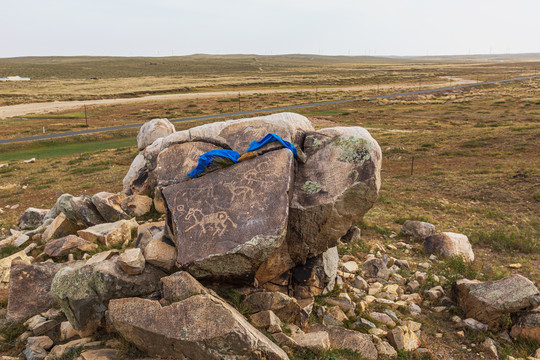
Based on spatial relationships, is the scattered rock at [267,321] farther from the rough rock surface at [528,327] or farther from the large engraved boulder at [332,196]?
the rough rock surface at [528,327]

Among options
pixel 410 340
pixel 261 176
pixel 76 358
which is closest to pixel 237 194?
pixel 261 176

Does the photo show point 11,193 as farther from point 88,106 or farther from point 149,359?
point 88,106

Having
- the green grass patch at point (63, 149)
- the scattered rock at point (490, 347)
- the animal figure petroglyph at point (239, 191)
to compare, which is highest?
the animal figure petroglyph at point (239, 191)

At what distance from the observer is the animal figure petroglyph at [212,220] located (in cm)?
838

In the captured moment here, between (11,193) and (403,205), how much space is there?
23.4m

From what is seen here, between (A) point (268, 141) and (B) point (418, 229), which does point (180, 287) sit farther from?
(B) point (418, 229)

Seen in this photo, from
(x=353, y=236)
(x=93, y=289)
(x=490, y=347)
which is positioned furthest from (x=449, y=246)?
(x=93, y=289)

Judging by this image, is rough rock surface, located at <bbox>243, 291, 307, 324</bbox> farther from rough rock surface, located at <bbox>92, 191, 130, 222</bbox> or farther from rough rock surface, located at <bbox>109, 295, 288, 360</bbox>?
rough rock surface, located at <bbox>92, 191, 130, 222</bbox>

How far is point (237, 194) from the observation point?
8.98 meters

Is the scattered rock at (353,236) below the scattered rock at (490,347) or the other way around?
the other way around

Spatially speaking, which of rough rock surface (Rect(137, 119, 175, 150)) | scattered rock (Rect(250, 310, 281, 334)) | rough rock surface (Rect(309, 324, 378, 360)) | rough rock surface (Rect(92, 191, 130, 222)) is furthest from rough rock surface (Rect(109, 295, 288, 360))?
rough rock surface (Rect(137, 119, 175, 150))

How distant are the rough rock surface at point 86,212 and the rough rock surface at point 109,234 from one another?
1.96 metres

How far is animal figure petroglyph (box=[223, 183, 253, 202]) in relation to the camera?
29.2 feet

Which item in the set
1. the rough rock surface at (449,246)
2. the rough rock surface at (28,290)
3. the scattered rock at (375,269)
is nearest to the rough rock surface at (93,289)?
the rough rock surface at (28,290)
